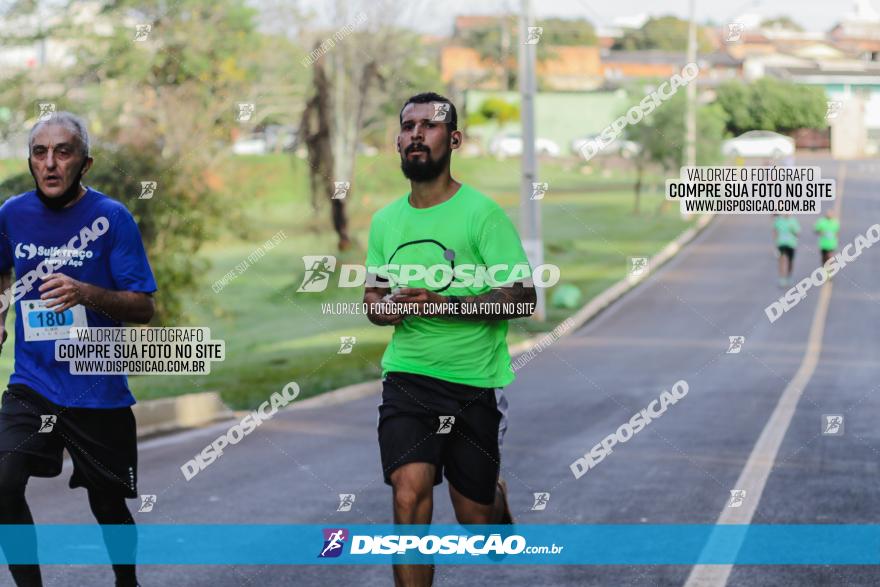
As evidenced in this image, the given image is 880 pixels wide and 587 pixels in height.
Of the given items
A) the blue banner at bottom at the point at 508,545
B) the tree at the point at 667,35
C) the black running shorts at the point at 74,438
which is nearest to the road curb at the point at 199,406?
the blue banner at bottom at the point at 508,545

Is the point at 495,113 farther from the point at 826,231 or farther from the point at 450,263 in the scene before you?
the point at 450,263

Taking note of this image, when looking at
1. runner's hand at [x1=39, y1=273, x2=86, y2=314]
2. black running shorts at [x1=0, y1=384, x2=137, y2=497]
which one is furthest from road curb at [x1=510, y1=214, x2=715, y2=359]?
runner's hand at [x1=39, y1=273, x2=86, y2=314]

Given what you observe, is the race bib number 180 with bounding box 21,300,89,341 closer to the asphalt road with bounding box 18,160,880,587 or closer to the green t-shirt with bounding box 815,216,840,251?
the asphalt road with bounding box 18,160,880,587

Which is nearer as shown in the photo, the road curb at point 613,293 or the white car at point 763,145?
the white car at point 763,145

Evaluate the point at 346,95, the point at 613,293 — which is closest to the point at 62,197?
the point at 613,293

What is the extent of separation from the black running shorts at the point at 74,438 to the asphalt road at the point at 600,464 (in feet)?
3.96

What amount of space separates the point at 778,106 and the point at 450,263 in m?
13.4

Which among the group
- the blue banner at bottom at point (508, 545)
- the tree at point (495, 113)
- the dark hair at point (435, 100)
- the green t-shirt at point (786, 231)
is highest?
the tree at point (495, 113)

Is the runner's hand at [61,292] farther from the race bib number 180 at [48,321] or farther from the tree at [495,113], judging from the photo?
the tree at [495,113]

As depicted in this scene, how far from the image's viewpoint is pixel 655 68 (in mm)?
71125

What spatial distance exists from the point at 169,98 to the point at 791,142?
2438cm

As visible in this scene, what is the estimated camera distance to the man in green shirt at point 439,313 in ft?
18.7

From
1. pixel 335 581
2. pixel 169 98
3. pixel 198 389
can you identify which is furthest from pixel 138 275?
pixel 169 98

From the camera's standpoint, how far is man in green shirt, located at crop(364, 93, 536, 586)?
571cm
